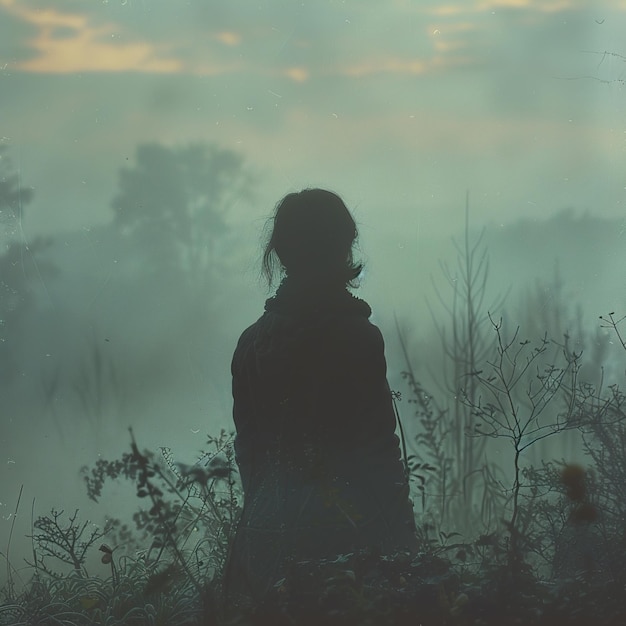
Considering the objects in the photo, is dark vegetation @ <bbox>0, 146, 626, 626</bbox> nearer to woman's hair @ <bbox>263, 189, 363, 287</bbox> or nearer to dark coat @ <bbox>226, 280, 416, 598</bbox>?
dark coat @ <bbox>226, 280, 416, 598</bbox>

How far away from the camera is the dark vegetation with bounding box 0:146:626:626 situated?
211 cm

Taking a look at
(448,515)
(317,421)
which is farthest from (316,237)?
(448,515)

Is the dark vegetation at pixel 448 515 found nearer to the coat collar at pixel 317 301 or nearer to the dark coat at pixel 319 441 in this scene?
the dark coat at pixel 319 441

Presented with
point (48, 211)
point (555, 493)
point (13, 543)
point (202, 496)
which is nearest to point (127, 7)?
point (48, 211)

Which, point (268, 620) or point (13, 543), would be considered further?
point (13, 543)

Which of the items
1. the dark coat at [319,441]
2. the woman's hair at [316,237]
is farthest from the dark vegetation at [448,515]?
the woman's hair at [316,237]

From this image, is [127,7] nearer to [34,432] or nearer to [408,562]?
[34,432]

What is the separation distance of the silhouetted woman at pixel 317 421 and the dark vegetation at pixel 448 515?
0.10 metres

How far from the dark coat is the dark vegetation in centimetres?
9

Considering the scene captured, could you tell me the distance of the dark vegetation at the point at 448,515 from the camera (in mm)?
2107

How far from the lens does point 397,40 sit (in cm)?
263

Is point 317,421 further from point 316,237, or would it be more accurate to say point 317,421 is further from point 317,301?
point 316,237

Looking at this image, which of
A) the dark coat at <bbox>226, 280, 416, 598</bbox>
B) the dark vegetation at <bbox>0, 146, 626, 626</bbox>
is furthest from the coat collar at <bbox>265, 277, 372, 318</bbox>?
the dark vegetation at <bbox>0, 146, 626, 626</bbox>

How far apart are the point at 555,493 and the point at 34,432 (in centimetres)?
175
